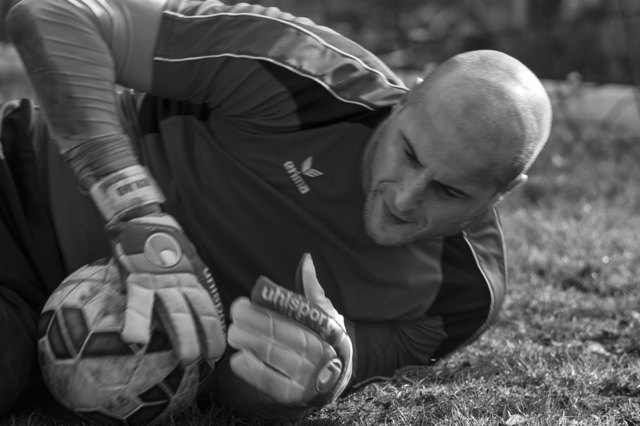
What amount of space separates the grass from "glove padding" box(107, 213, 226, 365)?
1.18 feet

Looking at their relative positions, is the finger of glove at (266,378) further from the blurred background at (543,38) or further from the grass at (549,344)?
the blurred background at (543,38)

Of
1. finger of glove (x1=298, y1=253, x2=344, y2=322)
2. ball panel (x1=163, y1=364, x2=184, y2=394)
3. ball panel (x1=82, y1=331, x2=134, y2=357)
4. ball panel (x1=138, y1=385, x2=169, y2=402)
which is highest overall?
finger of glove (x1=298, y1=253, x2=344, y2=322)

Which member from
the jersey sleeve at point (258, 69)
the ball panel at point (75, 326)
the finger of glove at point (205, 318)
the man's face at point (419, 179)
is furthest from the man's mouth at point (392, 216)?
the ball panel at point (75, 326)

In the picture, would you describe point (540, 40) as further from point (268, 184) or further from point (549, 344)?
point (268, 184)

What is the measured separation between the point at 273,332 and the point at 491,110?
0.75 metres

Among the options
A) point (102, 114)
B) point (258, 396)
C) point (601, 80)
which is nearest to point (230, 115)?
point (102, 114)

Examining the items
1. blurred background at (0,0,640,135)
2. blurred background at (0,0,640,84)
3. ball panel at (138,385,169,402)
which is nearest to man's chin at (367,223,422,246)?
ball panel at (138,385,169,402)

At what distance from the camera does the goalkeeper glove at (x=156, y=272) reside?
2.40 m

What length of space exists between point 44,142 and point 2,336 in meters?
0.64

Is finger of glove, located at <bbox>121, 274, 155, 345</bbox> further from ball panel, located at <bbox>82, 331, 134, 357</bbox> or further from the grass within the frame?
the grass

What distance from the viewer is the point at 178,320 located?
7.90ft

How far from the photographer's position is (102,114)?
8.49 feet

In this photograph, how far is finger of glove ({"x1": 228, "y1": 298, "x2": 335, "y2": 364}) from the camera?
234cm

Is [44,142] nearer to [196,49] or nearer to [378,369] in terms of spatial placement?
[196,49]
